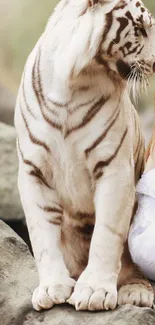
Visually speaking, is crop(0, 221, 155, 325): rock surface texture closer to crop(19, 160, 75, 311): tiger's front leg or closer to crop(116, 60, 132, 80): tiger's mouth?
crop(19, 160, 75, 311): tiger's front leg

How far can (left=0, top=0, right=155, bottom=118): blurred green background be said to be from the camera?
3277mm

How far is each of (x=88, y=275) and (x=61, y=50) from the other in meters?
0.51

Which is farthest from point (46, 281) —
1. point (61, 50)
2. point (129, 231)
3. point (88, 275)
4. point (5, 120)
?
point (5, 120)

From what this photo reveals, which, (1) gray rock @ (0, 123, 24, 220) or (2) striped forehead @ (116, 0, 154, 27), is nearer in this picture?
(2) striped forehead @ (116, 0, 154, 27)

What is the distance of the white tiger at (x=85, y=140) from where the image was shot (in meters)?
Answer: 1.58

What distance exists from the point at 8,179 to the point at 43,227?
4.10 ft

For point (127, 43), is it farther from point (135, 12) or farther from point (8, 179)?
Result: point (8, 179)

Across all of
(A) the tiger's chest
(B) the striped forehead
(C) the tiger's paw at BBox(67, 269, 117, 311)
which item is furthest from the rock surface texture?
(B) the striped forehead

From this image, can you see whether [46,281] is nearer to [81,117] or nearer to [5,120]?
[81,117]

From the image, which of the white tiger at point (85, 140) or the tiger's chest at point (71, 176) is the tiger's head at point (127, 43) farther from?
the tiger's chest at point (71, 176)

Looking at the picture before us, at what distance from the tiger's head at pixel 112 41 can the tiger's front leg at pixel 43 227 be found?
277 millimetres

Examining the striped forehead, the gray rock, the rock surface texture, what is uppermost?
the striped forehead

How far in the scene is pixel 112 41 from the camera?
1.57 m

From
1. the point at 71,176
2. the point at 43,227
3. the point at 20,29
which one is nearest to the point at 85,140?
the point at 71,176
